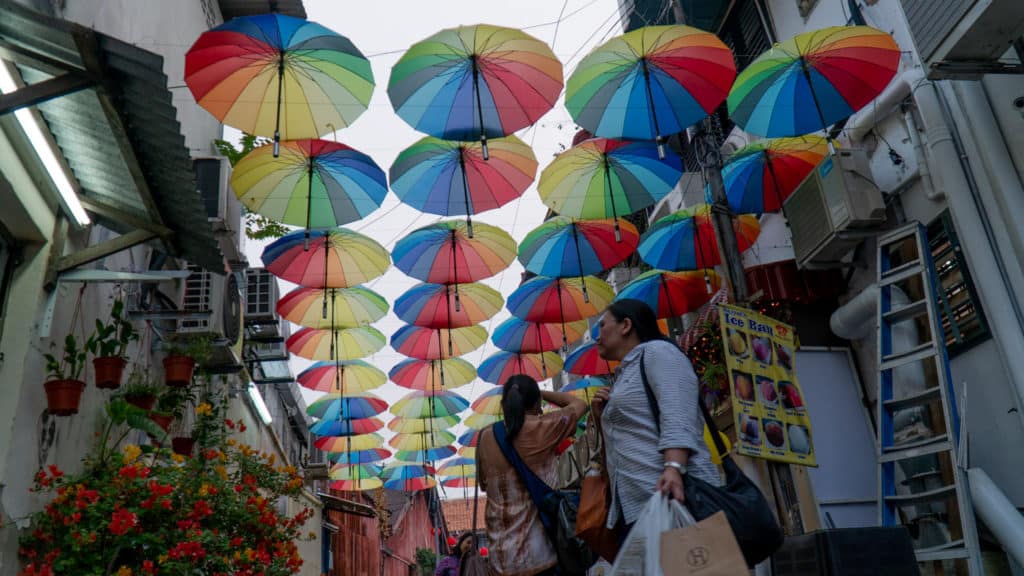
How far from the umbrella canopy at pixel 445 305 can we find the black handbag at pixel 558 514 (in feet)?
28.9

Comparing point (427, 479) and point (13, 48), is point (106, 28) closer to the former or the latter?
point (13, 48)

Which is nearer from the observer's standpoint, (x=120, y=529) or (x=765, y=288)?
(x=120, y=529)

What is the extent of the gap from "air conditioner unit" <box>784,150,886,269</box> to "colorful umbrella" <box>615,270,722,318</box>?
3662mm

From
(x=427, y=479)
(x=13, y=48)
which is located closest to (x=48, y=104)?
(x=13, y=48)

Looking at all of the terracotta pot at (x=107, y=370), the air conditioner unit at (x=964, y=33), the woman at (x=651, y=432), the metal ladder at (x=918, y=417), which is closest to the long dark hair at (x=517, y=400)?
the woman at (x=651, y=432)

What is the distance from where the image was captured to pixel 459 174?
988cm

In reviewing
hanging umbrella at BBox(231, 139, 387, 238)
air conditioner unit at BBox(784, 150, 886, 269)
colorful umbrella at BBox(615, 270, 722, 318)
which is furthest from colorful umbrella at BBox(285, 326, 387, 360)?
air conditioner unit at BBox(784, 150, 886, 269)

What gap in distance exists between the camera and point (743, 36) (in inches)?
482

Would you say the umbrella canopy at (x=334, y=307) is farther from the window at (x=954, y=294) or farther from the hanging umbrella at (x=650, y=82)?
the window at (x=954, y=294)

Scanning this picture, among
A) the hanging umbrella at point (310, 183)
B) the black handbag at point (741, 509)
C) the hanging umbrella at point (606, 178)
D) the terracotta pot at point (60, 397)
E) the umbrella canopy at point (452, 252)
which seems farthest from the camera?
the umbrella canopy at point (452, 252)

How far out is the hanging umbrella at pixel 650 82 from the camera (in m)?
7.99

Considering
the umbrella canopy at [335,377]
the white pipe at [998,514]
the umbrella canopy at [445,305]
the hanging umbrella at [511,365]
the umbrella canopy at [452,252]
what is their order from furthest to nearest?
the hanging umbrella at [511,365], the umbrella canopy at [335,377], the umbrella canopy at [445,305], the umbrella canopy at [452,252], the white pipe at [998,514]

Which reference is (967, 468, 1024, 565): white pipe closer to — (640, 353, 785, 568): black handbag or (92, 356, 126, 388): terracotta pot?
(640, 353, 785, 568): black handbag

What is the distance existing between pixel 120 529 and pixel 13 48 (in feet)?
8.42
